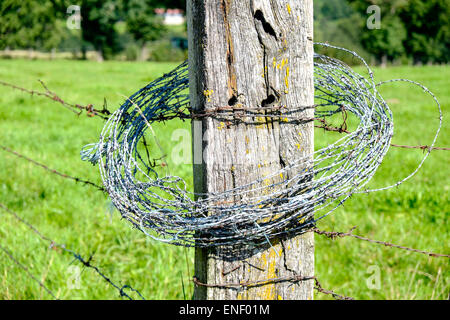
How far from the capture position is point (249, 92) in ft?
5.08

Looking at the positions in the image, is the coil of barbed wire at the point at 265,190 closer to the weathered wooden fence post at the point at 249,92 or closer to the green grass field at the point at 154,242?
the weathered wooden fence post at the point at 249,92

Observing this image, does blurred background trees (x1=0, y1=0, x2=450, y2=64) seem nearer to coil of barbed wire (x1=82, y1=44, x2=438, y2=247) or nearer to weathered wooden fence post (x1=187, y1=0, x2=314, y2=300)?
coil of barbed wire (x1=82, y1=44, x2=438, y2=247)

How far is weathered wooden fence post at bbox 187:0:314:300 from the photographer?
1509 millimetres

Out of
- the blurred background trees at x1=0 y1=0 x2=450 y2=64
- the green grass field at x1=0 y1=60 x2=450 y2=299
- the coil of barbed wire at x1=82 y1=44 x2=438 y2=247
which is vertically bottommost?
the green grass field at x1=0 y1=60 x2=450 y2=299

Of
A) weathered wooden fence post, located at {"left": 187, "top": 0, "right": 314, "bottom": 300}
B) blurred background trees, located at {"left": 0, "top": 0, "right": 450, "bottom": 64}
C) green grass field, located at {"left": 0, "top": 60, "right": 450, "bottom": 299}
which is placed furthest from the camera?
blurred background trees, located at {"left": 0, "top": 0, "right": 450, "bottom": 64}

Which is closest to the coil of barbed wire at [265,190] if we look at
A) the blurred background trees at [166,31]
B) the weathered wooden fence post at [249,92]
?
the weathered wooden fence post at [249,92]

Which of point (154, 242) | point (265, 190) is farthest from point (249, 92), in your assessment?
point (154, 242)

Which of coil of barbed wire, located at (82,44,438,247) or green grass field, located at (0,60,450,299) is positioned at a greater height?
coil of barbed wire, located at (82,44,438,247)

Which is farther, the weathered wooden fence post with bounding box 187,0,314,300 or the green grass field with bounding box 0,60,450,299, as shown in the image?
the green grass field with bounding box 0,60,450,299

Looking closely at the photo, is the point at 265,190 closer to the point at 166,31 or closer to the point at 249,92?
the point at 249,92

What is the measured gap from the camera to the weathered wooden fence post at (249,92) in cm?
151

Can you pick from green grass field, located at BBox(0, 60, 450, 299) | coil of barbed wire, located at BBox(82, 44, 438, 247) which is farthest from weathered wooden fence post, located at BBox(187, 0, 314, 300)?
green grass field, located at BBox(0, 60, 450, 299)

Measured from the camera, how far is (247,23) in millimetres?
1500

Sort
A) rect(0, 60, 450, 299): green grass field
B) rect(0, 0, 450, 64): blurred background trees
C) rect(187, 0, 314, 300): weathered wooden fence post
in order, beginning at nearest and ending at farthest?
1. rect(187, 0, 314, 300): weathered wooden fence post
2. rect(0, 60, 450, 299): green grass field
3. rect(0, 0, 450, 64): blurred background trees
